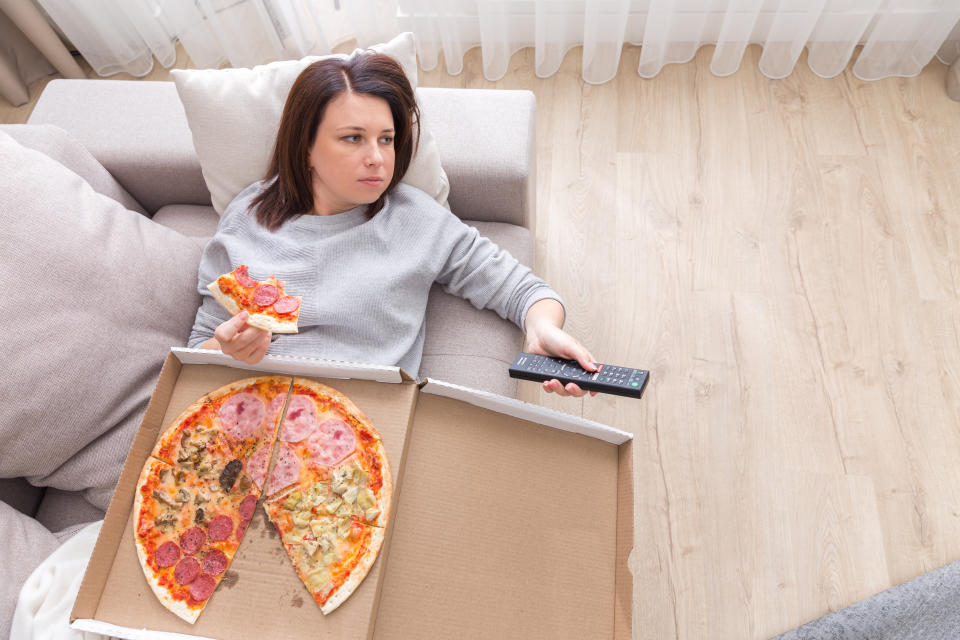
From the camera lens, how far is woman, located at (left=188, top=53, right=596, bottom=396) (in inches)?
45.1

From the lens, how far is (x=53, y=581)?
985 mm

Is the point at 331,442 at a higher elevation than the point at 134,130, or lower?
lower

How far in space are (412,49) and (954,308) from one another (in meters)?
1.56

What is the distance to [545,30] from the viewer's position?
2.08 metres

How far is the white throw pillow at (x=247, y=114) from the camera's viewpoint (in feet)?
4.10

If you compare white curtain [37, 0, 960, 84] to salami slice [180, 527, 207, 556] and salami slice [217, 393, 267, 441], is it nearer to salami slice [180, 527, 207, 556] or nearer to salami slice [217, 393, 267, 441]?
salami slice [217, 393, 267, 441]

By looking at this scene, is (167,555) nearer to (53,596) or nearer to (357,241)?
(53,596)

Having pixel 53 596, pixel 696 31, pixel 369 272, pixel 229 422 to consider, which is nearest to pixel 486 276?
pixel 369 272

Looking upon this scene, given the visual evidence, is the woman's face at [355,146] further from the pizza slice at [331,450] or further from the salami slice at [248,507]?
the salami slice at [248,507]

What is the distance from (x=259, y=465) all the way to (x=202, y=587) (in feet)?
0.55

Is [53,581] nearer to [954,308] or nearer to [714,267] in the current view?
[714,267]

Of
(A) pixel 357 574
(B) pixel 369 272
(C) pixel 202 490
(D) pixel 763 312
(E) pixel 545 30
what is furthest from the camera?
(E) pixel 545 30

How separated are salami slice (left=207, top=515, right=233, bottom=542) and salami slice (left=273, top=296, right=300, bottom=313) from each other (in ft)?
1.00

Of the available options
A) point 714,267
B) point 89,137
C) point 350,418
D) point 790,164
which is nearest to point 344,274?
point 350,418
